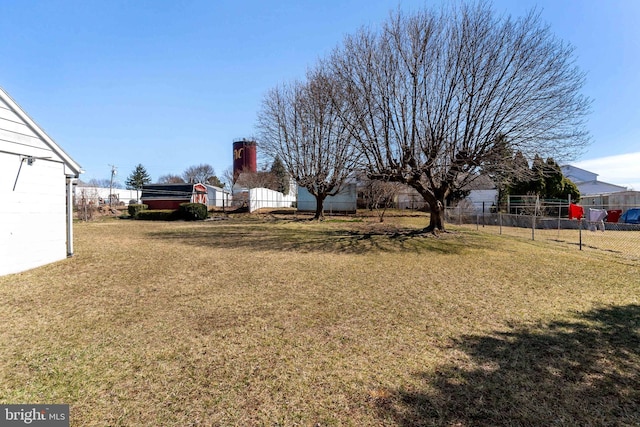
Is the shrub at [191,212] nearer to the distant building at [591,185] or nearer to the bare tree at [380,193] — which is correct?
the bare tree at [380,193]

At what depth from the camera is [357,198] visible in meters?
33.8

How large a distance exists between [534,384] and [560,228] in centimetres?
2204

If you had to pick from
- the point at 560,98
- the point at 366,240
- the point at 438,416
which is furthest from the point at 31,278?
the point at 560,98

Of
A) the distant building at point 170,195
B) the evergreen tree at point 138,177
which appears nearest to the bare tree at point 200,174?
the evergreen tree at point 138,177

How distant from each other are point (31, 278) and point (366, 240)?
9871 millimetres

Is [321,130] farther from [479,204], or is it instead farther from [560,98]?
[479,204]

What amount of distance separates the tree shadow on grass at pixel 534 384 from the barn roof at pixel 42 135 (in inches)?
350

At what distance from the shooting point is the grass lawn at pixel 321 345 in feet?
8.13

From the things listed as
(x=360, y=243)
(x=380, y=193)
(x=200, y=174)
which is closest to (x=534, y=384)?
(x=360, y=243)

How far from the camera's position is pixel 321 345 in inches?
141

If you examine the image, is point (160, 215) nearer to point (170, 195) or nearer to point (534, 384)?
point (170, 195)

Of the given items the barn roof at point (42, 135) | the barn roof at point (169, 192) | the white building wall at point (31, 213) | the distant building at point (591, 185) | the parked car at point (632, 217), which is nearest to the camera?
the white building wall at point (31, 213)

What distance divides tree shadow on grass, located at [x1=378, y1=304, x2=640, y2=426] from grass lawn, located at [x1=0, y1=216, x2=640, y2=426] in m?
0.01

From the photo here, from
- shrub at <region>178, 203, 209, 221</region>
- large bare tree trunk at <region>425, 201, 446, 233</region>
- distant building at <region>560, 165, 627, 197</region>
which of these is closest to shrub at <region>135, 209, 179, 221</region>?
shrub at <region>178, 203, 209, 221</region>
